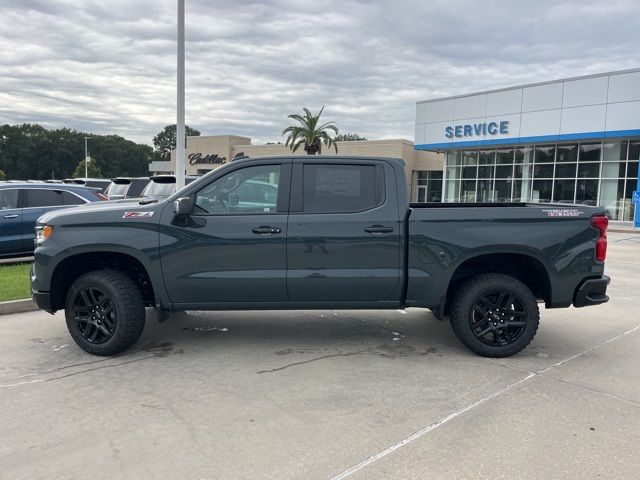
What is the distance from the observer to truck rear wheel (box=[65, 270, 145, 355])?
16.2 ft

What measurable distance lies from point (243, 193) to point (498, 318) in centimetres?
273

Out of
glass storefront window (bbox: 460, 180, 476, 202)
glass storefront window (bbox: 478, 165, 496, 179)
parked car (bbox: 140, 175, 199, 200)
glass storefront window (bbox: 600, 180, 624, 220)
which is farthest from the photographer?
glass storefront window (bbox: 460, 180, 476, 202)

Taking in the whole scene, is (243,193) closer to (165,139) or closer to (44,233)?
(44,233)

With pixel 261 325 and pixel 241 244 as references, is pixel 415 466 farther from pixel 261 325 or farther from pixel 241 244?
pixel 261 325

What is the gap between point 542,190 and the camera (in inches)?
1181

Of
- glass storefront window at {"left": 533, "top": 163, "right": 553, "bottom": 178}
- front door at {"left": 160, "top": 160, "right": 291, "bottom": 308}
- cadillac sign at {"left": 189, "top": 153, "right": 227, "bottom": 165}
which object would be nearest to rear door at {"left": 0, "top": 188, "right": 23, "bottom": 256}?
front door at {"left": 160, "top": 160, "right": 291, "bottom": 308}

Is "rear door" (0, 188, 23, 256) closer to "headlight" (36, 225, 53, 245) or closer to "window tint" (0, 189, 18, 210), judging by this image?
"window tint" (0, 189, 18, 210)

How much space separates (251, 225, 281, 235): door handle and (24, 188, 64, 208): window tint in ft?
24.0

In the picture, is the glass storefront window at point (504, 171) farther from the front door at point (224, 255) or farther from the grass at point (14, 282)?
the front door at point (224, 255)

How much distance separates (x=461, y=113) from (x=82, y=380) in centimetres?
3084

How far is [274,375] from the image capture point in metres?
4.60

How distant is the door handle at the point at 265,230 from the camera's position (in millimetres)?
4883

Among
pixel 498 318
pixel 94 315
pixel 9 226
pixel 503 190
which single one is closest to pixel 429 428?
pixel 498 318

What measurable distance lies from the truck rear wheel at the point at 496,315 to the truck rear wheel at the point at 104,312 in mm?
3082
